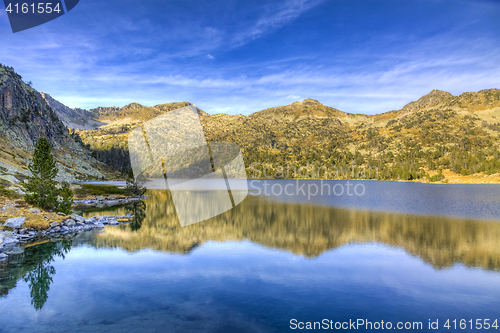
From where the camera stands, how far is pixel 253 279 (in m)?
24.4

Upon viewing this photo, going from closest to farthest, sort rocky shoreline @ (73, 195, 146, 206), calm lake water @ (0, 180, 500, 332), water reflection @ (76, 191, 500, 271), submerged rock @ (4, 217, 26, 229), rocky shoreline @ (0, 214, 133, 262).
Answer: calm lake water @ (0, 180, 500, 332) < water reflection @ (76, 191, 500, 271) < rocky shoreline @ (0, 214, 133, 262) < submerged rock @ (4, 217, 26, 229) < rocky shoreline @ (73, 195, 146, 206)

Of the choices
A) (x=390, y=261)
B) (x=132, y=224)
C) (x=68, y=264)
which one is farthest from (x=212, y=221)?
(x=390, y=261)

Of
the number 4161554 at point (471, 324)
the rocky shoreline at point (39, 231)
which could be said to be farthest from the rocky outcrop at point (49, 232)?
the number 4161554 at point (471, 324)

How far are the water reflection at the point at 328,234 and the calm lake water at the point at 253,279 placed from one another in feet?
0.87

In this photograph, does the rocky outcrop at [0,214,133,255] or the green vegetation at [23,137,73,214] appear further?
the green vegetation at [23,137,73,214]

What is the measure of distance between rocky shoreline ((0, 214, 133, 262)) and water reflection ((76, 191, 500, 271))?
4.61 meters

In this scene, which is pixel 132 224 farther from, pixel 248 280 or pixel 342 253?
pixel 342 253

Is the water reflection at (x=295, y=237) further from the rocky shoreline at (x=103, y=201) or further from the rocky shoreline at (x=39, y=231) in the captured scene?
the rocky shoreline at (x=103, y=201)

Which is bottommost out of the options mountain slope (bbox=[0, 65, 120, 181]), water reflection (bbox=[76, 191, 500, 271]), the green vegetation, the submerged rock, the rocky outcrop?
water reflection (bbox=[76, 191, 500, 271])

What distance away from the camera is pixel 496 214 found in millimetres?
53531

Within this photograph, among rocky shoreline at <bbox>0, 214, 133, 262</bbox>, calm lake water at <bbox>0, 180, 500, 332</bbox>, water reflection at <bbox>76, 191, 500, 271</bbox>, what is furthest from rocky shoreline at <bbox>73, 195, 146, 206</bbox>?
calm lake water at <bbox>0, 180, 500, 332</bbox>

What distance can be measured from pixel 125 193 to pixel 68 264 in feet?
251

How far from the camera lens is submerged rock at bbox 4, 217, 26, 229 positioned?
38.6m

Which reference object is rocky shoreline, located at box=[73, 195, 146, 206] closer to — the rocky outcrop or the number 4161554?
the rocky outcrop
